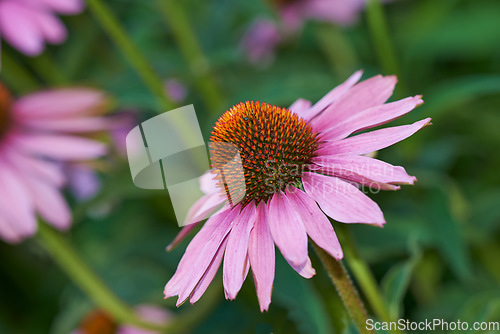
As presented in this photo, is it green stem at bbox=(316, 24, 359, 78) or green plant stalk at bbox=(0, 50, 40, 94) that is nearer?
green plant stalk at bbox=(0, 50, 40, 94)

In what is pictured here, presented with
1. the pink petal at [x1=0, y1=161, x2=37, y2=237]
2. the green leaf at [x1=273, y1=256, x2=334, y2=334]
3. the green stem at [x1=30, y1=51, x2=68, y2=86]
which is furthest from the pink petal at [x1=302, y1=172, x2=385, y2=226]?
the green stem at [x1=30, y1=51, x2=68, y2=86]

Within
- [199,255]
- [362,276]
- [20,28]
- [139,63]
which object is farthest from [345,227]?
[20,28]

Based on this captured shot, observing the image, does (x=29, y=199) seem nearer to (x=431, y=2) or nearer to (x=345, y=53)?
(x=345, y=53)

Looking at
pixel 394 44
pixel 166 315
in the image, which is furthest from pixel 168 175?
pixel 394 44

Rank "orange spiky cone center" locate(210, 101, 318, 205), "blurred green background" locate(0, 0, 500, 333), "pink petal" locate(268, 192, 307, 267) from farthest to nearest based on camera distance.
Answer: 1. "blurred green background" locate(0, 0, 500, 333)
2. "orange spiky cone center" locate(210, 101, 318, 205)
3. "pink petal" locate(268, 192, 307, 267)

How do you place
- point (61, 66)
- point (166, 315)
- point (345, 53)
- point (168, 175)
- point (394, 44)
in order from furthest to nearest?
point (394, 44) → point (61, 66) → point (345, 53) → point (166, 315) → point (168, 175)

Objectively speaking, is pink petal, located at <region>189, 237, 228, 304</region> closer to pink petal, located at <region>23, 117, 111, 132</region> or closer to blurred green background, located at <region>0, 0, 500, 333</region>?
blurred green background, located at <region>0, 0, 500, 333</region>

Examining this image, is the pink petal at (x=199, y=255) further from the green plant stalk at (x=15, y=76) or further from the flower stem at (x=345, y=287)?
the green plant stalk at (x=15, y=76)
